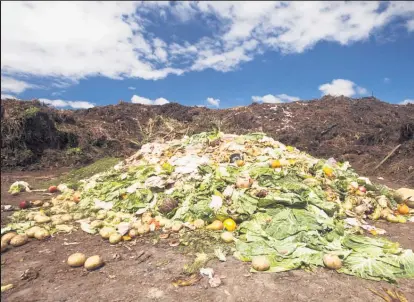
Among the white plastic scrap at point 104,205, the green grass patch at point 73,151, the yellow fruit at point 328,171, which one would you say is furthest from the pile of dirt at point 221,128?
the yellow fruit at point 328,171

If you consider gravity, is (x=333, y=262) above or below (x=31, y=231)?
above

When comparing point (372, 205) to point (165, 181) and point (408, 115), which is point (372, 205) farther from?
point (408, 115)

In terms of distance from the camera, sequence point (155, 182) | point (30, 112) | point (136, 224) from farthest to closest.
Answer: point (30, 112) < point (155, 182) < point (136, 224)

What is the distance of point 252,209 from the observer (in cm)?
564

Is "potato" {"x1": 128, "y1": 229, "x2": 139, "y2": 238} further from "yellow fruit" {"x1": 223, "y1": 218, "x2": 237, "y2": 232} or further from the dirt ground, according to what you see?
"yellow fruit" {"x1": 223, "y1": 218, "x2": 237, "y2": 232}

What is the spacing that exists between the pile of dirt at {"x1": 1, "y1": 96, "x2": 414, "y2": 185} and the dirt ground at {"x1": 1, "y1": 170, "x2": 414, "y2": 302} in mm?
6456

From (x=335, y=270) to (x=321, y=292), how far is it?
2.07 feet

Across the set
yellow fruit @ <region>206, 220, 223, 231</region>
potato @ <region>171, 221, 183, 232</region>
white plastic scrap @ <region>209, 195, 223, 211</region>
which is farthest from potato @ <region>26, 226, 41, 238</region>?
white plastic scrap @ <region>209, 195, 223, 211</region>

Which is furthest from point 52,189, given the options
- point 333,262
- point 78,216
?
point 333,262

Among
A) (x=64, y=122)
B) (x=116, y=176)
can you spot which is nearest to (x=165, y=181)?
(x=116, y=176)

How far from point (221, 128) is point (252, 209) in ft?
48.1

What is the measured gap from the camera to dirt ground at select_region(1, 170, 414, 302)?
3689 millimetres

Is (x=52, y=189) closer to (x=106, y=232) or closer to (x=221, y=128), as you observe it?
(x=106, y=232)

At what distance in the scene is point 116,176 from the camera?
8.22 m
